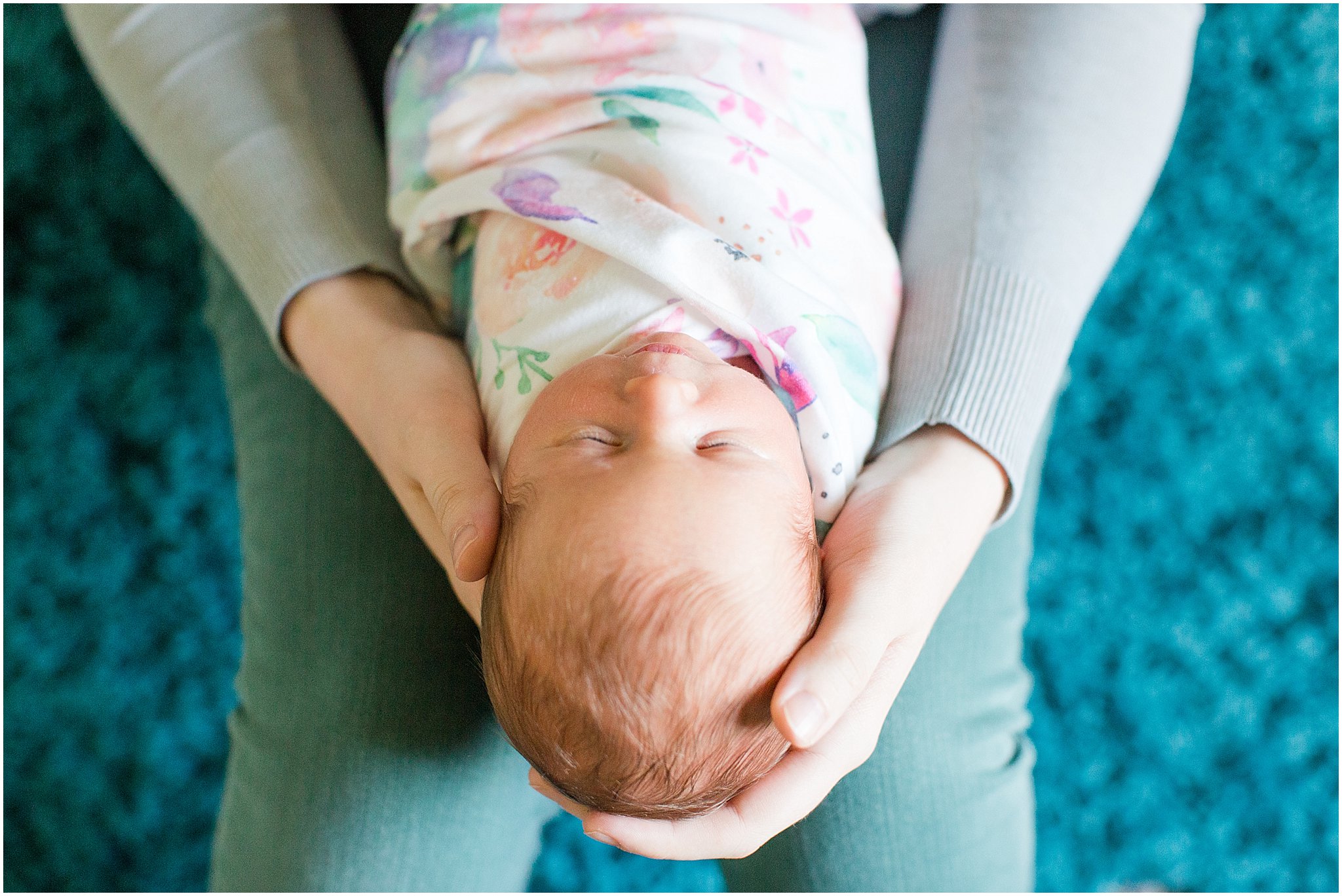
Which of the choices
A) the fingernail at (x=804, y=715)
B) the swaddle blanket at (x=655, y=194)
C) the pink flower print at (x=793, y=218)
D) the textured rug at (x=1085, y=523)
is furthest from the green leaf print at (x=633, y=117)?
the textured rug at (x=1085, y=523)

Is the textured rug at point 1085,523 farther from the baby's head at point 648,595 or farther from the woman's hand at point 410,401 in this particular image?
the baby's head at point 648,595

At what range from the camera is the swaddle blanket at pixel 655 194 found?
2.27ft

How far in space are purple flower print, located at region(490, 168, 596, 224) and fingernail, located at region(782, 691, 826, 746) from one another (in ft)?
1.23

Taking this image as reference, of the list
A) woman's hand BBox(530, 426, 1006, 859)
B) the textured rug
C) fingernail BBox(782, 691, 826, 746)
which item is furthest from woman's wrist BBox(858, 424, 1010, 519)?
the textured rug

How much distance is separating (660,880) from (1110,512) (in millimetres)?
734

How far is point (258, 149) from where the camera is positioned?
32.6 inches

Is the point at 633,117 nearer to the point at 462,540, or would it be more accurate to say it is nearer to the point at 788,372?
the point at 788,372

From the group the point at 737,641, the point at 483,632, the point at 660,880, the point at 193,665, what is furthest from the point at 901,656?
the point at 193,665

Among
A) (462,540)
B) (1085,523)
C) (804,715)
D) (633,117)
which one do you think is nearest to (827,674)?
(804,715)

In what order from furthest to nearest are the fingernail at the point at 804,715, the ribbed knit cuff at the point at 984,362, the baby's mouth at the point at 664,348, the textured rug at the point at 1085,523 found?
the textured rug at the point at 1085,523 → the ribbed knit cuff at the point at 984,362 → the baby's mouth at the point at 664,348 → the fingernail at the point at 804,715

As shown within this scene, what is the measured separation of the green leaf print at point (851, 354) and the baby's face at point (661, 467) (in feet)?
0.30

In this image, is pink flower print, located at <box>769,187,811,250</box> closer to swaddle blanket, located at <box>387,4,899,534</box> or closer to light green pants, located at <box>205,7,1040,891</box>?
swaddle blanket, located at <box>387,4,899,534</box>

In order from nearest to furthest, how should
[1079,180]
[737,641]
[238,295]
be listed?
1. [737,641]
2. [1079,180]
3. [238,295]

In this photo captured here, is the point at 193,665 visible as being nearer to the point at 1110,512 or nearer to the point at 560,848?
the point at 560,848
